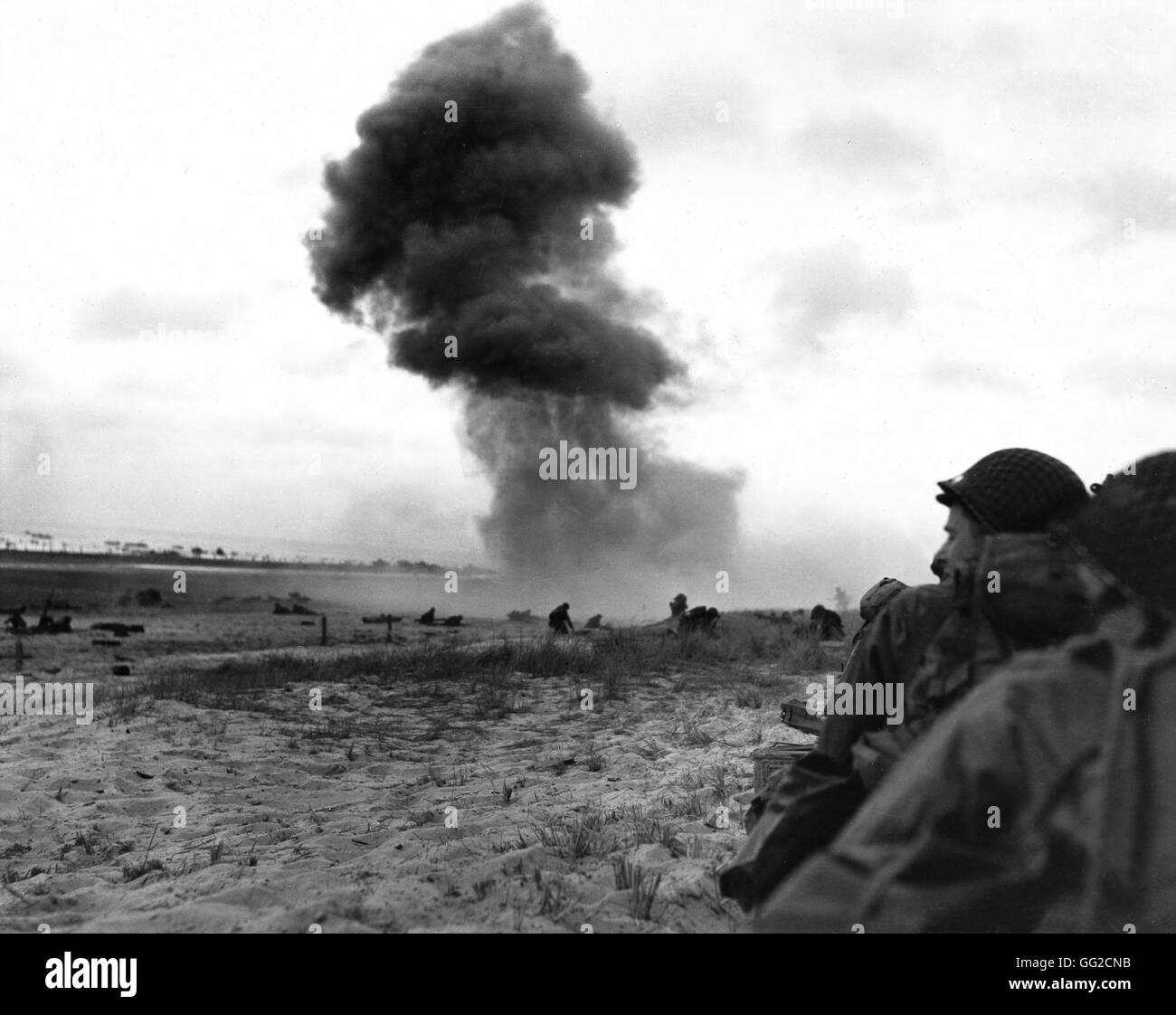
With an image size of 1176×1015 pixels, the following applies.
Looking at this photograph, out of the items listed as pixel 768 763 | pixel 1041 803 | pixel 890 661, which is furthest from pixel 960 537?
pixel 768 763

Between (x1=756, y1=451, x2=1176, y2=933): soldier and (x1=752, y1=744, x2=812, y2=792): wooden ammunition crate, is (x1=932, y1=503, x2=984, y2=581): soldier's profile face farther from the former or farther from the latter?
(x1=752, y1=744, x2=812, y2=792): wooden ammunition crate

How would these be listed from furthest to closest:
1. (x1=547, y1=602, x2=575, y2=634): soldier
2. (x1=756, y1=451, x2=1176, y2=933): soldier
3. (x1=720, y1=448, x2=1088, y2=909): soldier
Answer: (x1=547, y1=602, x2=575, y2=634): soldier → (x1=720, y1=448, x2=1088, y2=909): soldier → (x1=756, y1=451, x2=1176, y2=933): soldier

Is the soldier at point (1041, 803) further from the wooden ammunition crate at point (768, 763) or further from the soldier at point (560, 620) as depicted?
the soldier at point (560, 620)

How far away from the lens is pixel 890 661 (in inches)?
84.9

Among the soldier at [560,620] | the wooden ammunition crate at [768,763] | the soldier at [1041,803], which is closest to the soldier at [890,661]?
the soldier at [1041,803]

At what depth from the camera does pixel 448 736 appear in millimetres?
7422

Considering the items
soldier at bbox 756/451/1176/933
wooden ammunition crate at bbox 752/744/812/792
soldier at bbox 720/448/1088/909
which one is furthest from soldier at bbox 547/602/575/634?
soldier at bbox 756/451/1176/933

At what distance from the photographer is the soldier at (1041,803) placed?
1441mm

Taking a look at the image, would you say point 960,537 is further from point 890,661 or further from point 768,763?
point 768,763

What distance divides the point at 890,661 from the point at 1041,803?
2.27ft

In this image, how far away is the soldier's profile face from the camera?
2.21 m

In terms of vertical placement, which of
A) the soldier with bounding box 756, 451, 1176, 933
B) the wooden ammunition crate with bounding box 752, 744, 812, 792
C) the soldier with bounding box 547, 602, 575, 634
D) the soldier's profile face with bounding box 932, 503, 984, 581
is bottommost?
the soldier with bounding box 547, 602, 575, 634
